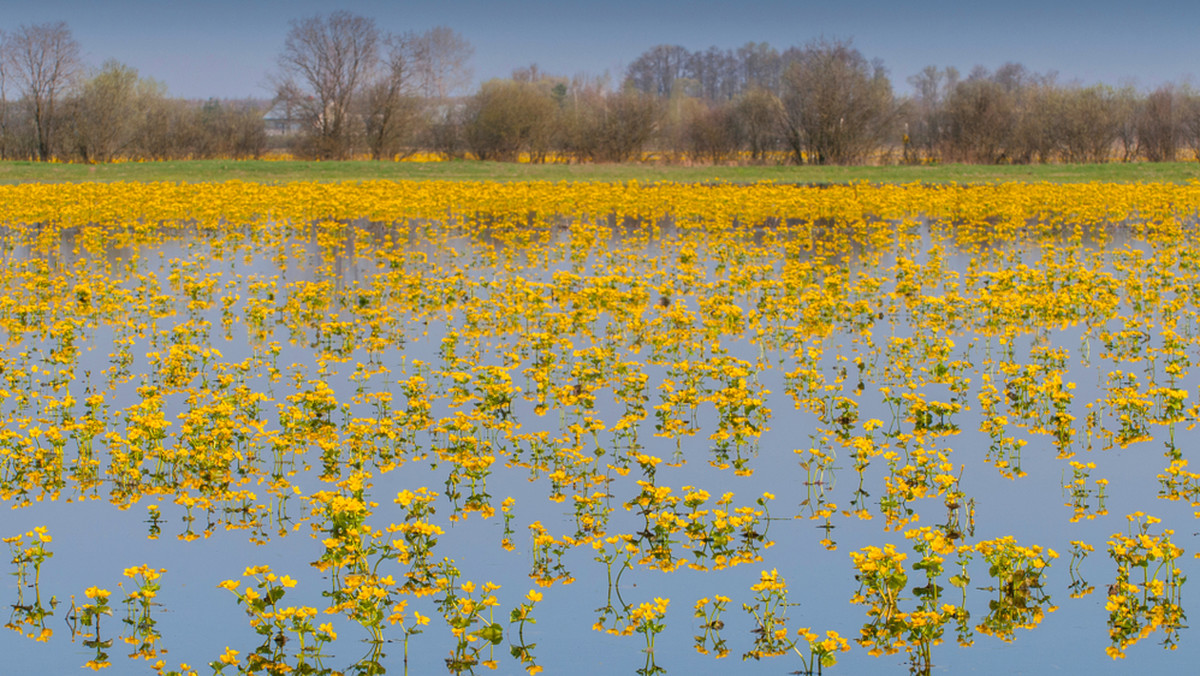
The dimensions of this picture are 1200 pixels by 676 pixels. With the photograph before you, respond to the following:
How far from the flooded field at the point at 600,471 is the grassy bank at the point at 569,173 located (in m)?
27.6

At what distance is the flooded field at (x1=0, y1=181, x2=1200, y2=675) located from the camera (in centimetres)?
586

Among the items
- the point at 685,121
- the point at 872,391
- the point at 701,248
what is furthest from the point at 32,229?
the point at 685,121

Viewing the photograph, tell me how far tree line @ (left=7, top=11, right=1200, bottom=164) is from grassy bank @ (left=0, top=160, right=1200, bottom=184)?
8.60 metres

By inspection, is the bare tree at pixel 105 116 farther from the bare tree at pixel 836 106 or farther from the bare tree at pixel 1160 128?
the bare tree at pixel 1160 128

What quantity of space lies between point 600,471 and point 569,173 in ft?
130

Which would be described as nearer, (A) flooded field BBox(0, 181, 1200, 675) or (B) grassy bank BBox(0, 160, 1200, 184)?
(A) flooded field BBox(0, 181, 1200, 675)

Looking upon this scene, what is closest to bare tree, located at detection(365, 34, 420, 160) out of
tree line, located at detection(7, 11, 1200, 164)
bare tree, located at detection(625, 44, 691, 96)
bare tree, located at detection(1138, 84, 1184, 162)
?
tree line, located at detection(7, 11, 1200, 164)

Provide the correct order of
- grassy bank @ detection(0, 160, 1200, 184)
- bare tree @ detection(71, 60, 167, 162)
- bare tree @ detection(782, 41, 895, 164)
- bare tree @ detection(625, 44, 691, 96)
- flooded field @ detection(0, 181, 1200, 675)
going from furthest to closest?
bare tree @ detection(625, 44, 691, 96), bare tree @ detection(71, 60, 167, 162), bare tree @ detection(782, 41, 895, 164), grassy bank @ detection(0, 160, 1200, 184), flooded field @ detection(0, 181, 1200, 675)

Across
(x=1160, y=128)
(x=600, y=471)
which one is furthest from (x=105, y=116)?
(x=600, y=471)

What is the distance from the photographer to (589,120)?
65750 millimetres

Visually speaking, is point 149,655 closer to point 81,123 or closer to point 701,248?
point 701,248

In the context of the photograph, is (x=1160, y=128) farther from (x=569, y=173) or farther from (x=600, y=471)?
(x=600, y=471)

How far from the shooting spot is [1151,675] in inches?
215

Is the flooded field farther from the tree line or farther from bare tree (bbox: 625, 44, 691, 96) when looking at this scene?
bare tree (bbox: 625, 44, 691, 96)
